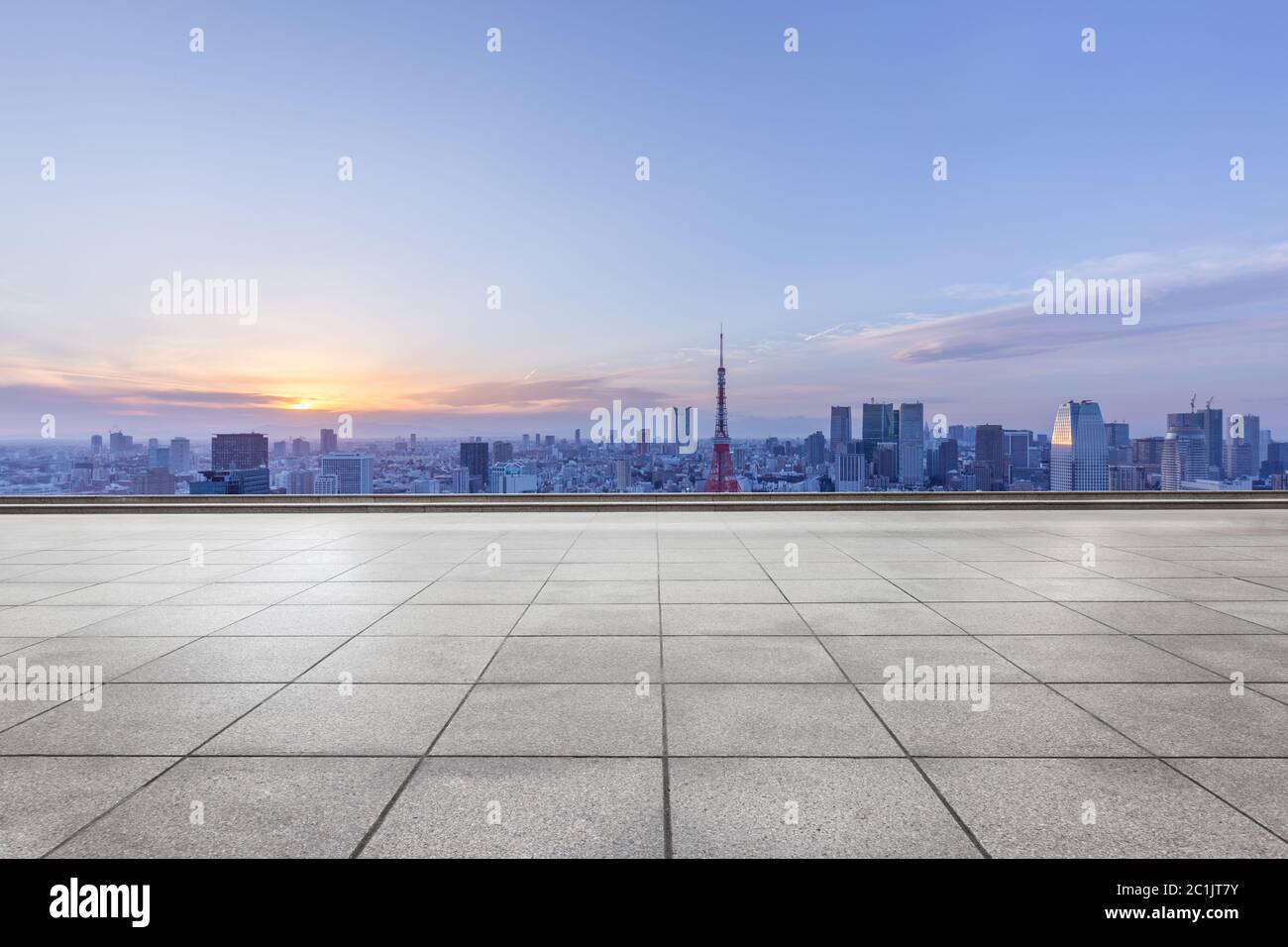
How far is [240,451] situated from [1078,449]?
144 feet

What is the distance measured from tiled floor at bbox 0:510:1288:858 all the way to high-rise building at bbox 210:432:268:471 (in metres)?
22.8

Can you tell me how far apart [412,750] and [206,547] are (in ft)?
37.4

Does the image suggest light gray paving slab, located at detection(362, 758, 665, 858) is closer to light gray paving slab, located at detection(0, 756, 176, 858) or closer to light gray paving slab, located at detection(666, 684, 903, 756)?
light gray paving slab, located at detection(666, 684, 903, 756)

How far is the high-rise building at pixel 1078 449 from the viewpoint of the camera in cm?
3947

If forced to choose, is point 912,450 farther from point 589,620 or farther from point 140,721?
point 140,721

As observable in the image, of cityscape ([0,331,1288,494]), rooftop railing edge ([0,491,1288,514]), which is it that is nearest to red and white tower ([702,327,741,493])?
cityscape ([0,331,1288,494])

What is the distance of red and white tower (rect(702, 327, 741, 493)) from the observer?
65.6 m

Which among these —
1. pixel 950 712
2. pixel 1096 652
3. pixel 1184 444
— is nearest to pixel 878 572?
pixel 1096 652

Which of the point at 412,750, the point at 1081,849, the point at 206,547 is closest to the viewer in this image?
the point at 1081,849

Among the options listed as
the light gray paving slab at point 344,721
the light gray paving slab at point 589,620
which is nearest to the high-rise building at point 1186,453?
the light gray paving slab at point 589,620

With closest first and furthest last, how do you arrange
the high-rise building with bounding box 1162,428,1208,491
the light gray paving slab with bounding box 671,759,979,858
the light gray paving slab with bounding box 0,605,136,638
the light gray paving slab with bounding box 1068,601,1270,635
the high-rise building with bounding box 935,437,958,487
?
the light gray paving slab with bounding box 671,759,979,858, the light gray paving slab with bounding box 1068,601,1270,635, the light gray paving slab with bounding box 0,605,136,638, the high-rise building with bounding box 1162,428,1208,491, the high-rise building with bounding box 935,437,958,487

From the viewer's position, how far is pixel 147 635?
7.31m

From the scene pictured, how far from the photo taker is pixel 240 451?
32750mm
